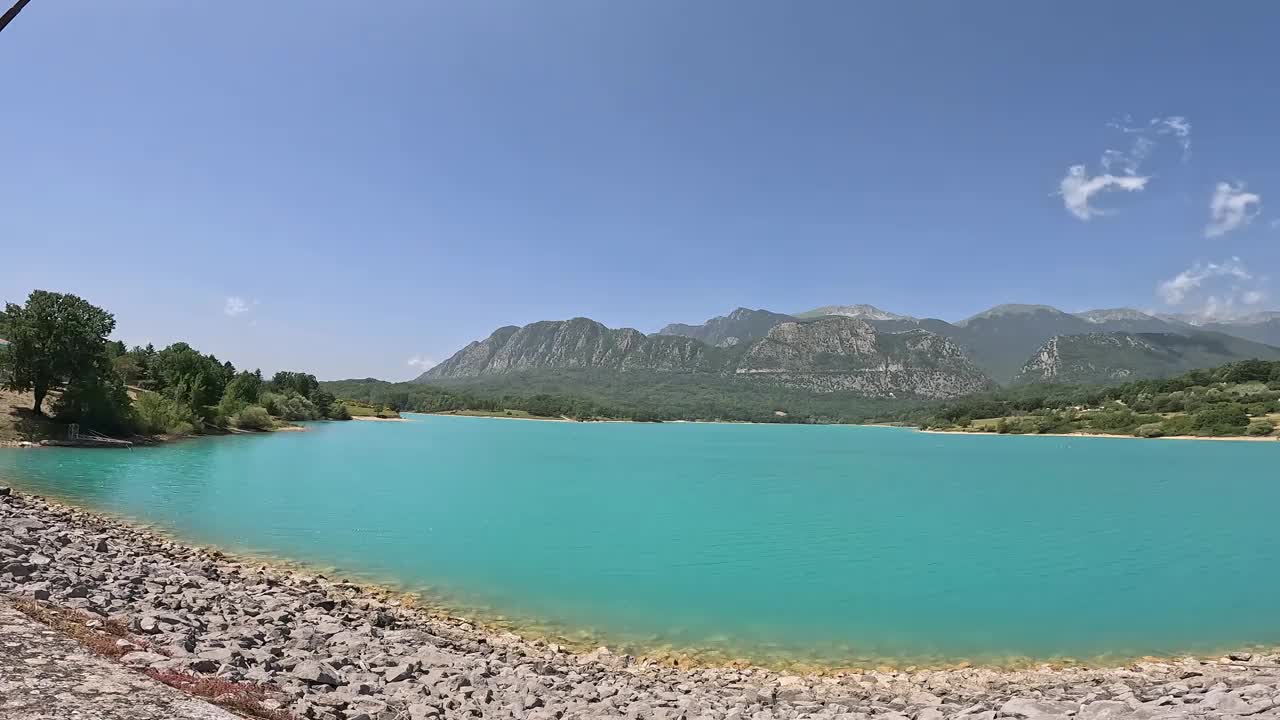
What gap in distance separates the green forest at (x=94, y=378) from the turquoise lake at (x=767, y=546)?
24.0 ft

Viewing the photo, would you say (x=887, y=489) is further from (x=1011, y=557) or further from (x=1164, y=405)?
(x=1164, y=405)

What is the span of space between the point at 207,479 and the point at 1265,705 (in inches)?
1792

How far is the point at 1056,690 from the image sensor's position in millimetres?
11203

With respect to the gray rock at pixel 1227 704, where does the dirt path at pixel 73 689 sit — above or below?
above

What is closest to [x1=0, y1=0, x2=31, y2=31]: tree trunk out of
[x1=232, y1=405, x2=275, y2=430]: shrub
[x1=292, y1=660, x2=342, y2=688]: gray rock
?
[x1=292, y1=660, x2=342, y2=688]: gray rock

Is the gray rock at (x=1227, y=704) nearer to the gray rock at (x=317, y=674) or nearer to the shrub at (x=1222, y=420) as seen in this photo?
the gray rock at (x=317, y=674)

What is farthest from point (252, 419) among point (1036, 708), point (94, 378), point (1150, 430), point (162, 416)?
point (1150, 430)

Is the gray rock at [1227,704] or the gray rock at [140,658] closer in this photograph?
the gray rock at [140,658]

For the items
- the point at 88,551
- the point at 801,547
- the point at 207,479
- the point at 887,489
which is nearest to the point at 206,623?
the point at 88,551

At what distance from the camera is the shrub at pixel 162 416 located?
60.5 meters

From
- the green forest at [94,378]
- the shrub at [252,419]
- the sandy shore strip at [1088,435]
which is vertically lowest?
the sandy shore strip at [1088,435]

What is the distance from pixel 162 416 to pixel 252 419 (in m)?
26.6

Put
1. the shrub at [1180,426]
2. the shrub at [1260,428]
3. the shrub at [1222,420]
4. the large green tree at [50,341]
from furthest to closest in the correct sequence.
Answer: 1. the shrub at [1180,426]
2. the shrub at [1222,420]
3. the shrub at [1260,428]
4. the large green tree at [50,341]

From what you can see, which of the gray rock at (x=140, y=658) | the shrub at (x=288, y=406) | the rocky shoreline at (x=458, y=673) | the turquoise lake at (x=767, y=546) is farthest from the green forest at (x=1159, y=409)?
the shrub at (x=288, y=406)
